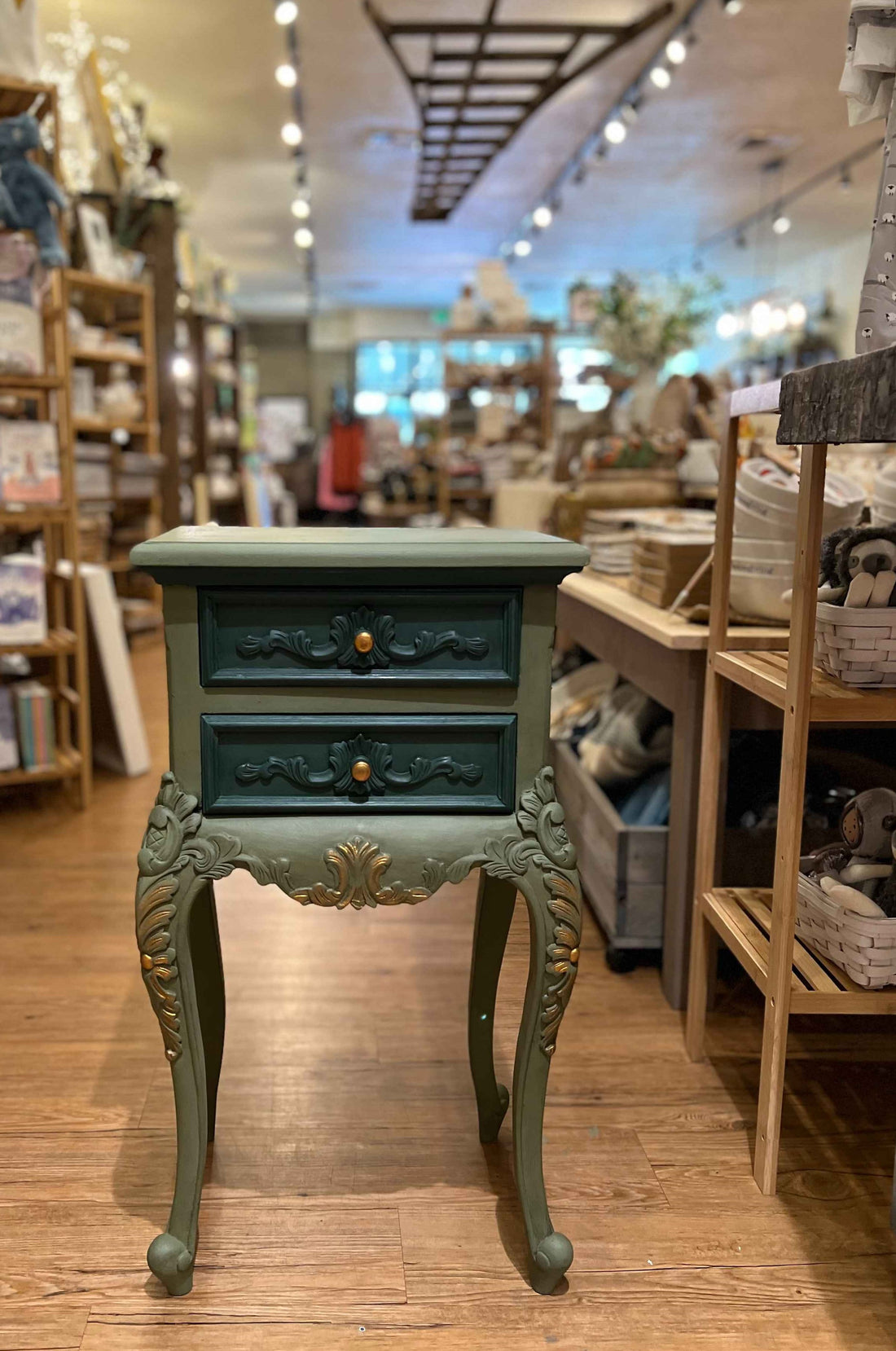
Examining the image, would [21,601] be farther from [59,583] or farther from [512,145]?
[512,145]

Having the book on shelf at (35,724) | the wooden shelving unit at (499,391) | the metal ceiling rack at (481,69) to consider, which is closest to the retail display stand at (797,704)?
the book on shelf at (35,724)

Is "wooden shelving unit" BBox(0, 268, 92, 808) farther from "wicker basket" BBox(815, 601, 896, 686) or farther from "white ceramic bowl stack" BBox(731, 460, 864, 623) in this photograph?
"wicker basket" BBox(815, 601, 896, 686)

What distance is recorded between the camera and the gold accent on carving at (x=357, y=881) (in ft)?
4.60

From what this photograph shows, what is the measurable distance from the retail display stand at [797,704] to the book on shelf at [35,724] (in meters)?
2.39

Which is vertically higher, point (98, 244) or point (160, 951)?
point (98, 244)

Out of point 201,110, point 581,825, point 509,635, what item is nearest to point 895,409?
point 509,635

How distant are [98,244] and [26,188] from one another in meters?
2.83

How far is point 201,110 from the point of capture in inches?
323

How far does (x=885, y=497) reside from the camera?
1979 millimetres

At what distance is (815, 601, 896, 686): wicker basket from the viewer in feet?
5.38

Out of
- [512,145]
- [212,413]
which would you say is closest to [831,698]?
[512,145]

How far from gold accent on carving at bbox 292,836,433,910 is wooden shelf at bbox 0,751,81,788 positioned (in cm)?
246

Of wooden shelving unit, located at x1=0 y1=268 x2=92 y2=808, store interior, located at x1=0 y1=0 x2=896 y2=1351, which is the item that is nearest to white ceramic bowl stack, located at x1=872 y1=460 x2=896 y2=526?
store interior, located at x1=0 y1=0 x2=896 y2=1351

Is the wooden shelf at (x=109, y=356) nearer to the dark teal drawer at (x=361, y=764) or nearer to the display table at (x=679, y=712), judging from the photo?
the display table at (x=679, y=712)
